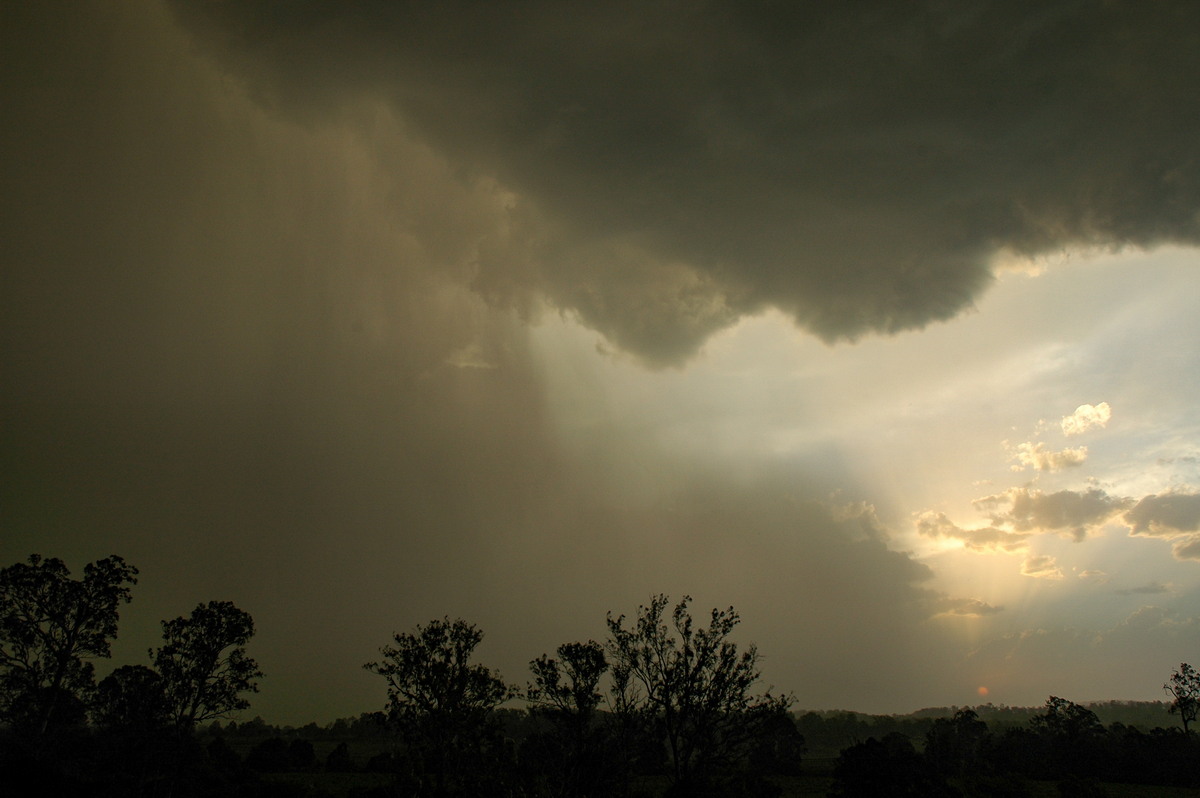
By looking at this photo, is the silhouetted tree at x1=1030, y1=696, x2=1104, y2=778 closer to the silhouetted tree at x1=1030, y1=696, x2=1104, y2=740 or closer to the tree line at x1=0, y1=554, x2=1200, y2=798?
the silhouetted tree at x1=1030, y1=696, x2=1104, y2=740

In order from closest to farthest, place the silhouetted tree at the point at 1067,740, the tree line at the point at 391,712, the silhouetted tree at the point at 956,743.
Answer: the tree line at the point at 391,712 < the silhouetted tree at the point at 1067,740 < the silhouetted tree at the point at 956,743

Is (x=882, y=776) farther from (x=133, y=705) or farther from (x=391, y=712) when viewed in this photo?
(x=133, y=705)

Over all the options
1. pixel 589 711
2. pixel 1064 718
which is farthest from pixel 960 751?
pixel 589 711

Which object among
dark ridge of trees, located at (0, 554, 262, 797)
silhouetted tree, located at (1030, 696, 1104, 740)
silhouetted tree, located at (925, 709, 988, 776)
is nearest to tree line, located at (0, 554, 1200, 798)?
dark ridge of trees, located at (0, 554, 262, 797)

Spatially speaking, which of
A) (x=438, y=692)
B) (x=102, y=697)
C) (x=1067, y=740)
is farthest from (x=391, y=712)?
(x=1067, y=740)

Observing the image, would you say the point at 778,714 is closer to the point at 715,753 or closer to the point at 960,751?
the point at 715,753

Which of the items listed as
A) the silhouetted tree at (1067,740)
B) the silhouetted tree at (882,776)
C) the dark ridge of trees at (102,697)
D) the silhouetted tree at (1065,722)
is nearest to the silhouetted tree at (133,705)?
the dark ridge of trees at (102,697)

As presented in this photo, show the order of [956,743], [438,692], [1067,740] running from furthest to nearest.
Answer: [956,743] < [1067,740] < [438,692]

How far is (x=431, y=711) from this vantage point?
54.4m

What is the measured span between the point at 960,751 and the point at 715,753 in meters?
107

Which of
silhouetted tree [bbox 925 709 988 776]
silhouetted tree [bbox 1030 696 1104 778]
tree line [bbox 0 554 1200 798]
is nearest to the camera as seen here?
tree line [bbox 0 554 1200 798]

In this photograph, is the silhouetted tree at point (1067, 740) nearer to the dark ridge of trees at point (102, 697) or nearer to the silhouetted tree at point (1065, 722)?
the silhouetted tree at point (1065, 722)

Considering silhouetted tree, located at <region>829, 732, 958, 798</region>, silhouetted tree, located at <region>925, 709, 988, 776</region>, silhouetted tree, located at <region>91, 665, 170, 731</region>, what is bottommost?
silhouetted tree, located at <region>925, 709, 988, 776</region>

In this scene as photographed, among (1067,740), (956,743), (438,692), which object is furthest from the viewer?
(956,743)
